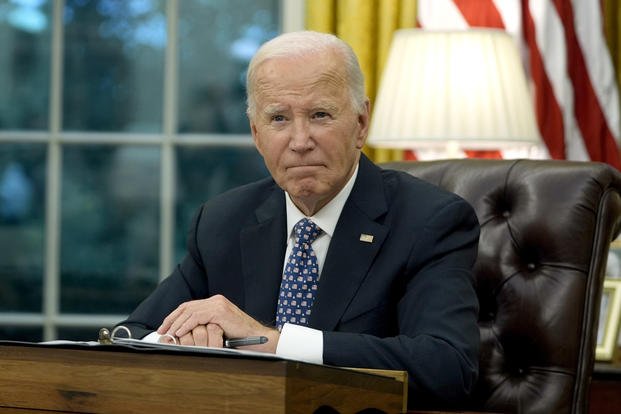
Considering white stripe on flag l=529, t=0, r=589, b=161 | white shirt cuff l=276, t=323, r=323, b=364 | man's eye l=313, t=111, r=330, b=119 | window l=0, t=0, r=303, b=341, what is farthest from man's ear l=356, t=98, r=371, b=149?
window l=0, t=0, r=303, b=341

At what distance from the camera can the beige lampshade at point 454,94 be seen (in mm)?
3754

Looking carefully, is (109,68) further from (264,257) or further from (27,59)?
(264,257)

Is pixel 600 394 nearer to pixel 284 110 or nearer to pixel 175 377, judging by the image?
pixel 284 110

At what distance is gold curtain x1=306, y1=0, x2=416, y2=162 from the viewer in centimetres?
426

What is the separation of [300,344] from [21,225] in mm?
3013

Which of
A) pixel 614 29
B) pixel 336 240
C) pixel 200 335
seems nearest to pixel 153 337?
pixel 200 335

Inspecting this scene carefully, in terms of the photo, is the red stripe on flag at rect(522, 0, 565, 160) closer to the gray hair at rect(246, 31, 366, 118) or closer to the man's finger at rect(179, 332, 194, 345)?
the gray hair at rect(246, 31, 366, 118)

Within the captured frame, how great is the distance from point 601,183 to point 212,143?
92.9 inches

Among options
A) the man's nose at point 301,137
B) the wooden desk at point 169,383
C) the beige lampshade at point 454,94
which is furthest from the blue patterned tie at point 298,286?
the beige lampshade at point 454,94

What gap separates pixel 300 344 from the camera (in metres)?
2.19

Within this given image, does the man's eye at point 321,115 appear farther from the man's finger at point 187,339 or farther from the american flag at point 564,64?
the american flag at point 564,64

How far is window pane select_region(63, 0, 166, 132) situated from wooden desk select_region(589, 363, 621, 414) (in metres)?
2.38

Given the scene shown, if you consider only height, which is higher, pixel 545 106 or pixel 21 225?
pixel 545 106

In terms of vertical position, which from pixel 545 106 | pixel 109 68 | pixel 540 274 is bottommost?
pixel 540 274
